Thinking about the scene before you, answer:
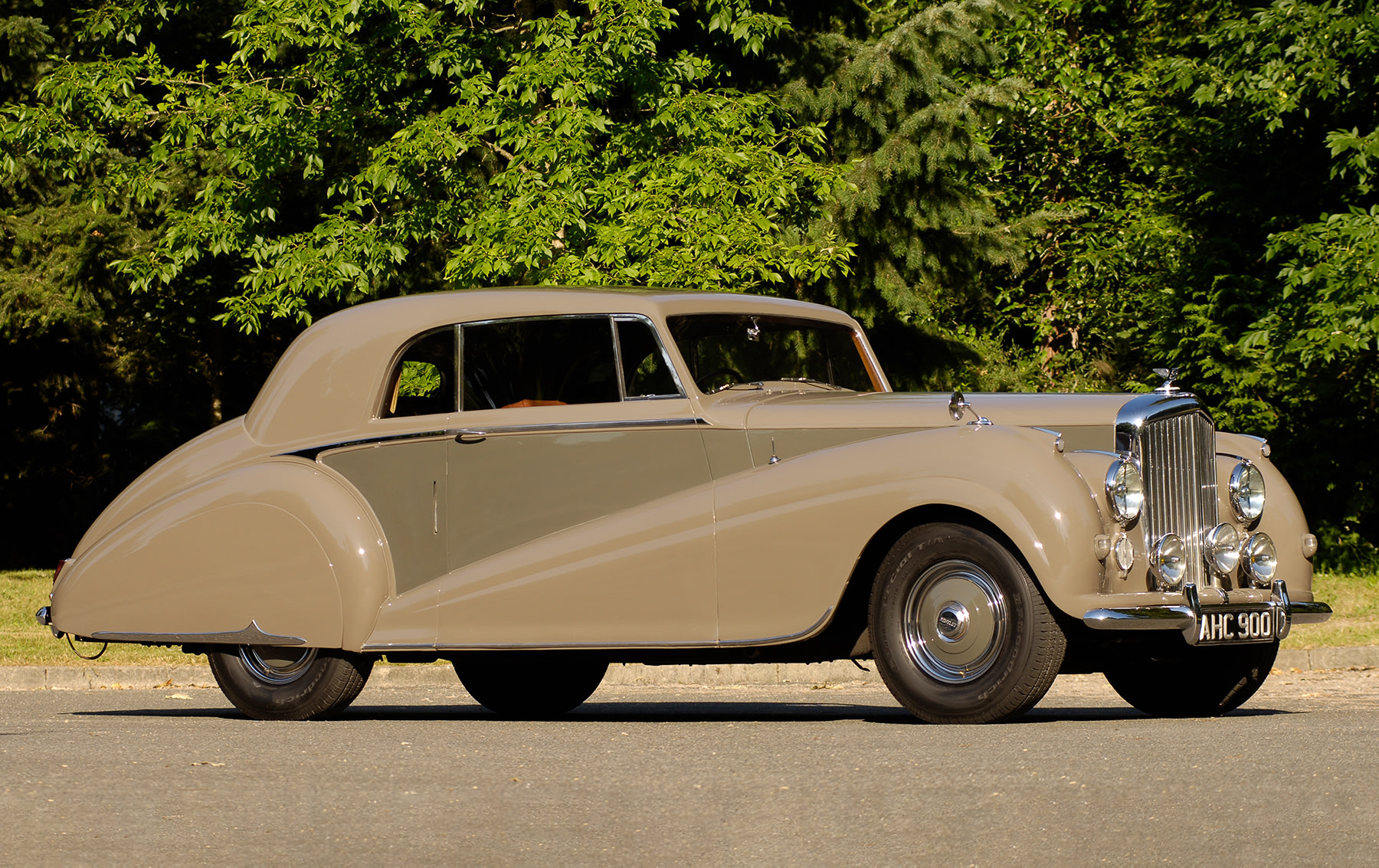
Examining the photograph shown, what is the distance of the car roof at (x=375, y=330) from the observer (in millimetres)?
8352

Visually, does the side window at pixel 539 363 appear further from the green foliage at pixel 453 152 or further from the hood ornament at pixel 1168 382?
the green foliage at pixel 453 152

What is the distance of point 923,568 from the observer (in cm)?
715

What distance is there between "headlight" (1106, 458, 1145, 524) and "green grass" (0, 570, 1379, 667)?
20.5 ft

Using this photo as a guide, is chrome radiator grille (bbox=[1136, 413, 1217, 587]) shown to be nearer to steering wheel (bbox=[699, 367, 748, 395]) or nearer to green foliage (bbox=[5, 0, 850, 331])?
steering wheel (bbox=[699, 367, 748, 395])

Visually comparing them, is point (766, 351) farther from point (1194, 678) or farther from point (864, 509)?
point (1194, 678)

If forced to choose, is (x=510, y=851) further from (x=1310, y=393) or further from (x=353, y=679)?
(x=1310, y=393)

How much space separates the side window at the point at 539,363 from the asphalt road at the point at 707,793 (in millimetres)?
1622

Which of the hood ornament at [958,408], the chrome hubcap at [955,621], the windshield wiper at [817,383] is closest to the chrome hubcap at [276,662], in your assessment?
the windshield wiper at [817,383]

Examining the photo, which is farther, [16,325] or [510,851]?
[16,325]

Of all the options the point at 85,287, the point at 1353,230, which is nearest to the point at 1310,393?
the point at 1353,230

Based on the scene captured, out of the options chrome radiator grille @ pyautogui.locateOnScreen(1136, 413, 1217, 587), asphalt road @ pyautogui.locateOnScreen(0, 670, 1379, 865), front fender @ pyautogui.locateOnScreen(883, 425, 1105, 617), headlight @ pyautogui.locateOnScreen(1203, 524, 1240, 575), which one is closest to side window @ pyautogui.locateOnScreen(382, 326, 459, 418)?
asphalt road @ pyautogui.locateOnScreen(0, 670, 1379, 865)

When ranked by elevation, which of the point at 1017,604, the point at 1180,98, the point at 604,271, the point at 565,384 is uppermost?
the point at 1180,98

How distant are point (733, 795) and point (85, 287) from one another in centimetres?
1772

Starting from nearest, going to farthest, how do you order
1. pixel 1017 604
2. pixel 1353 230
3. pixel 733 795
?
pixel 733 795
pixel 1017 604
pixel 1353 230
